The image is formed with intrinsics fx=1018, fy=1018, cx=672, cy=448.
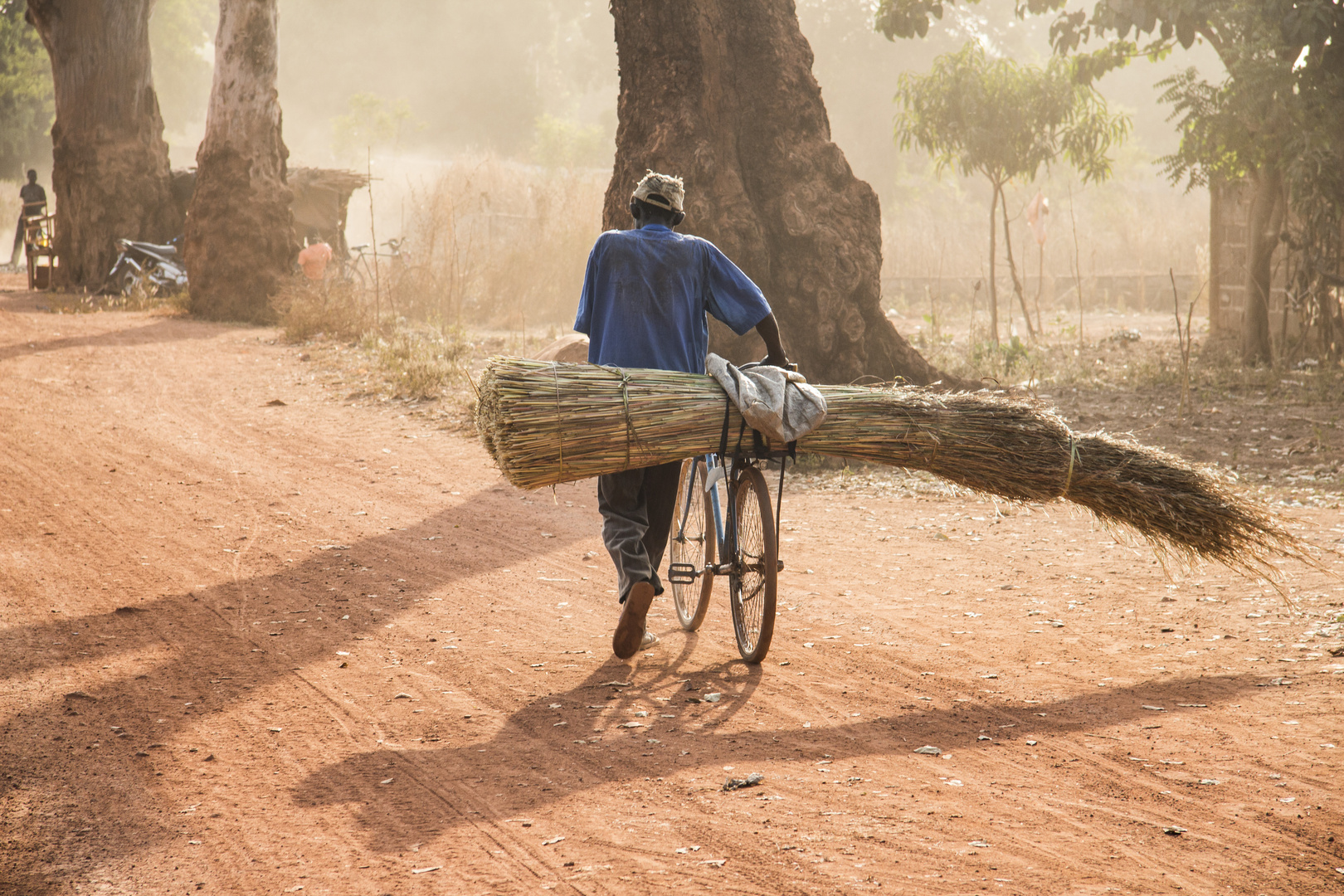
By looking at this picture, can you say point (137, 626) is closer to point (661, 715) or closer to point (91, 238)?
point (661, 715)

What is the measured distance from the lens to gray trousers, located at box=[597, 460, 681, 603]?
3.44m

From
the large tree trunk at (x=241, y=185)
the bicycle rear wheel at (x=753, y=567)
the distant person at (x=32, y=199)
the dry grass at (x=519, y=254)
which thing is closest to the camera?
the bicycle rear wheel at (x=753, y=567)

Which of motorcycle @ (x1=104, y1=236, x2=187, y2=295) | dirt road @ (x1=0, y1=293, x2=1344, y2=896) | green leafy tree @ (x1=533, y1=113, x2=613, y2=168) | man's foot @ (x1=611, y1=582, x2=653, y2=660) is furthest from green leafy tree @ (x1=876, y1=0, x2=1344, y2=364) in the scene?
green leafy tree @ (x1=533, y1=113, x2=613, y2=168)

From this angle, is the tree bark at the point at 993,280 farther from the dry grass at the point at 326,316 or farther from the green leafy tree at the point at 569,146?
the green leafy tree at the point at 569,146

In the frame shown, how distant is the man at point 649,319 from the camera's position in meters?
3.48

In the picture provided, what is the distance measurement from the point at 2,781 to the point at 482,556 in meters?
2.51

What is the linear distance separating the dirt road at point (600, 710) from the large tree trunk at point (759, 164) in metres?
2.18

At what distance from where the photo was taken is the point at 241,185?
1199 centimetres

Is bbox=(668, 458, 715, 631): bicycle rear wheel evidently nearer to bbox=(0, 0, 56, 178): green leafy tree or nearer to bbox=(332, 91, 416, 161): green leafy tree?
bbox=(0, 0, 56, 178): green leafy tree

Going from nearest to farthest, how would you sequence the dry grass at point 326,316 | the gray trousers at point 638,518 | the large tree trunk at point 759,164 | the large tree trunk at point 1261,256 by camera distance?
the gray trousers at point 638,518 < the large tree trunk at point 759,164 < the large tree trunk at point 1261,256 < the dry grass at point 326,316

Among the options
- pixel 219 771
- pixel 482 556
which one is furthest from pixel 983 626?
pixel 219 771

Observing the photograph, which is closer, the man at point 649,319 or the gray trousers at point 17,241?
the man at point 649,319

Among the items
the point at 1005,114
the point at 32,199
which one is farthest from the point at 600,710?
the point at 32,199

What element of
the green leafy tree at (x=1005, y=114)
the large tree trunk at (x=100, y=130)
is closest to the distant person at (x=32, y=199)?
the large tree trunk at (x=100, y=130)
